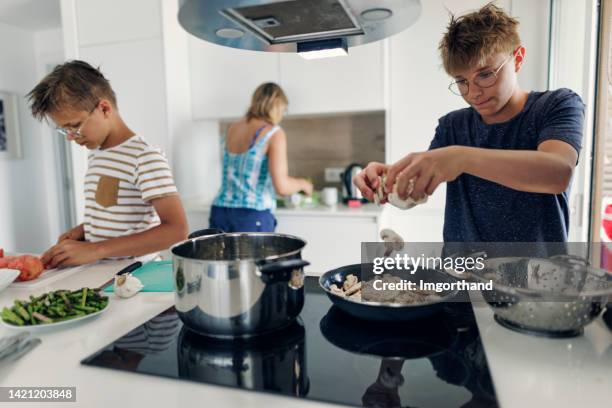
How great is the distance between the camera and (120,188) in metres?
1.37

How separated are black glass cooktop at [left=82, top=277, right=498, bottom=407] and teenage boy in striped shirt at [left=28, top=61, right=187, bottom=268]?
20.1 inches

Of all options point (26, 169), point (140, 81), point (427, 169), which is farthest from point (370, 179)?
point (26, 169)

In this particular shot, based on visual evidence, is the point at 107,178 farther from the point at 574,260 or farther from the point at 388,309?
the point at 574,260

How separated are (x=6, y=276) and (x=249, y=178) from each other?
1.31 metres

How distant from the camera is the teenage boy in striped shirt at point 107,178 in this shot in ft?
4.09

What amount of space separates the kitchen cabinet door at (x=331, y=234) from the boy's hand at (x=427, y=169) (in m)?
1.46

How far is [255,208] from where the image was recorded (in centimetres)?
224

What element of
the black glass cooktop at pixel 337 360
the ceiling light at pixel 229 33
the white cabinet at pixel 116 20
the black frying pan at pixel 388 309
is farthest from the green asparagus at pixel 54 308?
the white cabinet at pixel 116 20

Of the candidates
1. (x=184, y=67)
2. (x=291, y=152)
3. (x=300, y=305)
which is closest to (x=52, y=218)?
(x=184, y=67)

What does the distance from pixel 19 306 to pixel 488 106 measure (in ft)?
3.66

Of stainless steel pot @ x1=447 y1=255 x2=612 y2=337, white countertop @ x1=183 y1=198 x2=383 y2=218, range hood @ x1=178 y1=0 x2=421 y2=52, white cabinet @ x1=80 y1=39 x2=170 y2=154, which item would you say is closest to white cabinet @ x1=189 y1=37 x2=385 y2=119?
white cabinet @ x1=80 y1=39 x2=170 y2=154

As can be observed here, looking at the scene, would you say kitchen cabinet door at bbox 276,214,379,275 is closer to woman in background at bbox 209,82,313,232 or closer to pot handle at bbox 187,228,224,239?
woman in background at bbox 209,82,313,232

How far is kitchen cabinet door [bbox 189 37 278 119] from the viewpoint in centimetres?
253

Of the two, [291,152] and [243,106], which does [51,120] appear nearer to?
[243,106]
